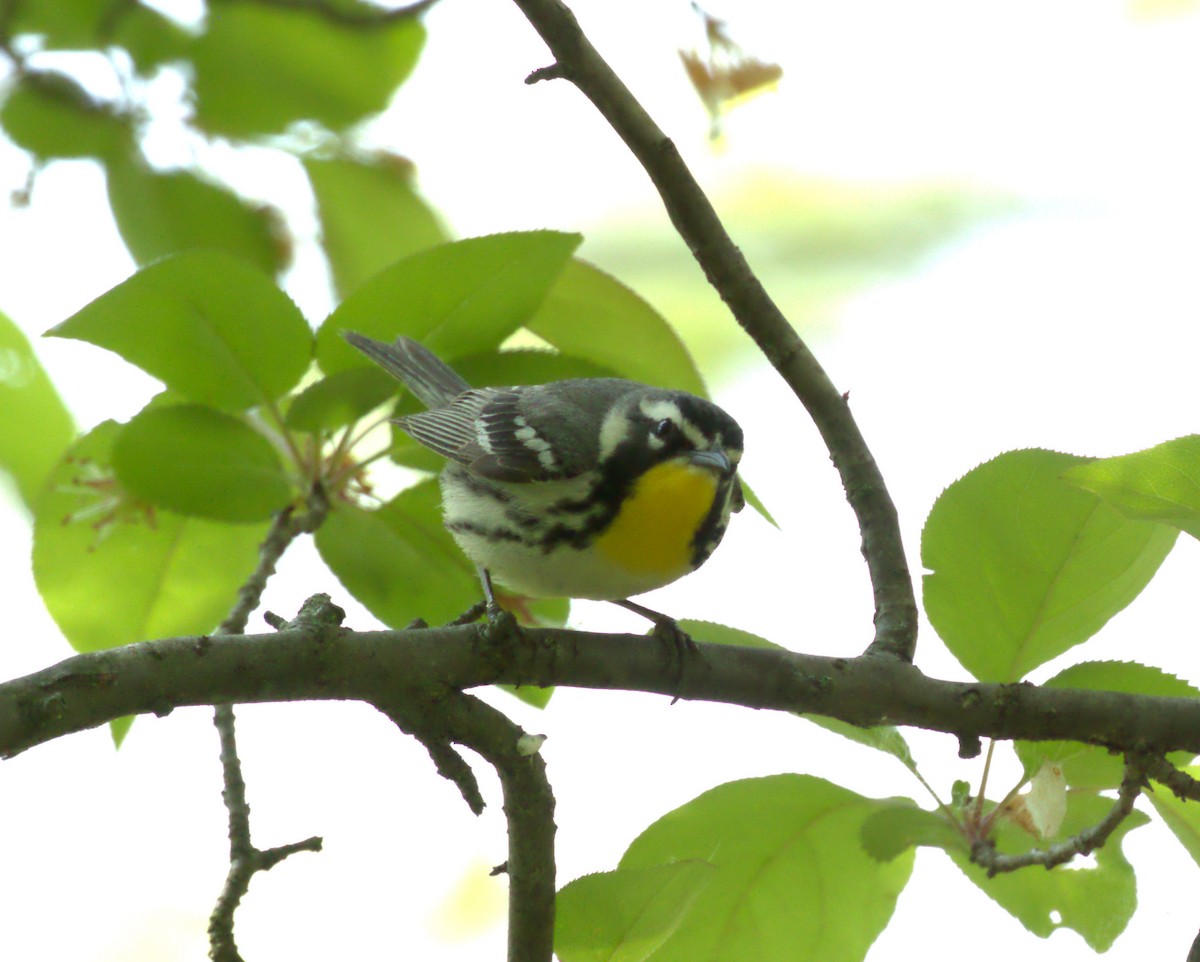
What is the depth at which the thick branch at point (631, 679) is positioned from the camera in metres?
1.52

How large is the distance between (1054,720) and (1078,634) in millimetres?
251

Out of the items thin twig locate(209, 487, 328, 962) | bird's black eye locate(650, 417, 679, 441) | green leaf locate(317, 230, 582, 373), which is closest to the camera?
thin twig locate(209, 487, 328, 962)

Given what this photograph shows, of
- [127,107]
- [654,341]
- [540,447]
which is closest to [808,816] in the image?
[654,341]

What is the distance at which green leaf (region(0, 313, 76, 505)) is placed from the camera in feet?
8.69

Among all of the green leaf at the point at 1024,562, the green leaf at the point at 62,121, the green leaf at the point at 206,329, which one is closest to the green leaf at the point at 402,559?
the green leaf at the point at 206,329

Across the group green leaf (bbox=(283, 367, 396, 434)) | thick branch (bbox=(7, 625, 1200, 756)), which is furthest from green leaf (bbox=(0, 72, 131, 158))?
thick branch (bbox=(7, 625, 1200, 756))

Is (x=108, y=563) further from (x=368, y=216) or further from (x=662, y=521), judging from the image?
(x=662, y=521)

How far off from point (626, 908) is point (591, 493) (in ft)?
3.66

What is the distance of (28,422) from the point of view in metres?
2.68

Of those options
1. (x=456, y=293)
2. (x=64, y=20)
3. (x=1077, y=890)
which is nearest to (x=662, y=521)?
(x=456, y=293)

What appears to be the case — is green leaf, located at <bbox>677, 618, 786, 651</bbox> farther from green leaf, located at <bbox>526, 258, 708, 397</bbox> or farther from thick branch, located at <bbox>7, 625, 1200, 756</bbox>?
green leaf, located at <bbox>526, 258, 708, 397</bbox>

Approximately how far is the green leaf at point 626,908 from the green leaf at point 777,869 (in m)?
0.25

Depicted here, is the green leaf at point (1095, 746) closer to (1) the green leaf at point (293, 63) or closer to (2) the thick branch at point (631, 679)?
(2) the thick branch at point (631, 679)

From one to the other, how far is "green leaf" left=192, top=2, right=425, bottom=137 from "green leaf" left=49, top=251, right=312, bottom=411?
0.78 m
